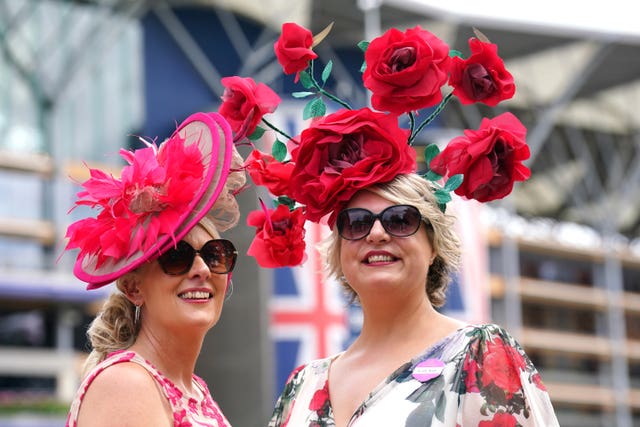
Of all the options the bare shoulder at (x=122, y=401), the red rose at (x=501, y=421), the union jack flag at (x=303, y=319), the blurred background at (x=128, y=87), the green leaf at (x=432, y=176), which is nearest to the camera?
the red rose at (x=501, y=421)

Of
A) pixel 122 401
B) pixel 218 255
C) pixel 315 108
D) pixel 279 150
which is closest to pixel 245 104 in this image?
pixel 279 150

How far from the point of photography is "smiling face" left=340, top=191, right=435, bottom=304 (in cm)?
430

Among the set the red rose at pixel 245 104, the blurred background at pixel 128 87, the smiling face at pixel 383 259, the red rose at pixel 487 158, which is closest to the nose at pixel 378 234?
the smiling face at pixel 383 259

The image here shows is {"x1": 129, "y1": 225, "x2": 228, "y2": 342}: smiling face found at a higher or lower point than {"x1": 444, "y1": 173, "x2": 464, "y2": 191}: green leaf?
lower

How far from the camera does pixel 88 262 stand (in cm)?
457

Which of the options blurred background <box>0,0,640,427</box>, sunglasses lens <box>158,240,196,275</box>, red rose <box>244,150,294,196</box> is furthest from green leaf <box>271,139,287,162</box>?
blurred background <box>0,0,640,427</box>

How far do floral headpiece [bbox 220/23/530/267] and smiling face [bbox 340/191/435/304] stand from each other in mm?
105

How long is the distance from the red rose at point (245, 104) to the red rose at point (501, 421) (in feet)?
5.26

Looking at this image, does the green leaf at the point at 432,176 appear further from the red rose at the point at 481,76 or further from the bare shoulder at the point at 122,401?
the bare shoulder at the point at 122,401

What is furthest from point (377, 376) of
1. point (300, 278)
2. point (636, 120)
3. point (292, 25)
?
point (636, 120)

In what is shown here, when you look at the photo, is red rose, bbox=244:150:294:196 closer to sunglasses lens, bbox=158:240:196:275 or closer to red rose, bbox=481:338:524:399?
sunglasses lens, bbox=158:240:196:275

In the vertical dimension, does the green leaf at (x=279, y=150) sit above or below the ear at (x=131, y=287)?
above

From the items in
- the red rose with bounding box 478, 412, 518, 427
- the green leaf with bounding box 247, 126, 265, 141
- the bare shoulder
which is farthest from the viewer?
the green leaf with bounding box 247, 126, 265, 141

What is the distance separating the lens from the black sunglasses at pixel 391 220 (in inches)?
169
